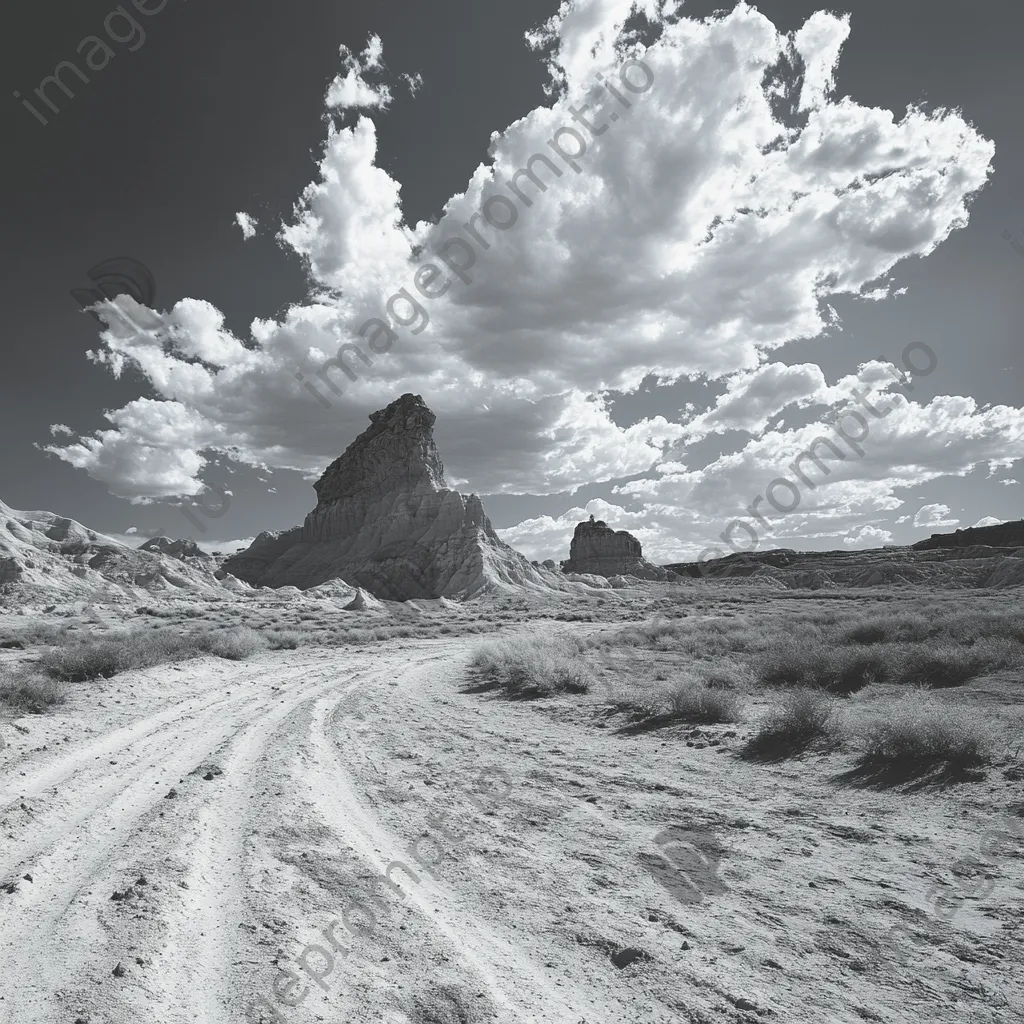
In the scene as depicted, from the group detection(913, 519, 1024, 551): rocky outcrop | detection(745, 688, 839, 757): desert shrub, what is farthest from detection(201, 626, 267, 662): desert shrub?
detection(913, 519, 1024, 551): rocky outcrop

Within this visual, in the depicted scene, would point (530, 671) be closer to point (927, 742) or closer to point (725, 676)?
point (725, 676)

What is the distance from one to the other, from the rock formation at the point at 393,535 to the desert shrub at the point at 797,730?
2195 inches

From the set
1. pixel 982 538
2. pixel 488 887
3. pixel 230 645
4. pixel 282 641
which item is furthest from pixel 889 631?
pixel 982 538

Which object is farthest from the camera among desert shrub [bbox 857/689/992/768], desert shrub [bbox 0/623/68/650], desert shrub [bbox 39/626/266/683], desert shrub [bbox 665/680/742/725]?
desert shrub [bbox 0/623/68/650]

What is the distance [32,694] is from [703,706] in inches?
430

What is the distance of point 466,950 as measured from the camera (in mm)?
3410

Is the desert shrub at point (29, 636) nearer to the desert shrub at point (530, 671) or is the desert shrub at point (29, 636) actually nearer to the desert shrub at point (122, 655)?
the desert shrub at point (122, 655)

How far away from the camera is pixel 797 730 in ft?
25.4

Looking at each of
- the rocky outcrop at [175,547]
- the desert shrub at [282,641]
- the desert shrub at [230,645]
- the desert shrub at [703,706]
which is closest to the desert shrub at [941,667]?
the desert shrub at [703,706]

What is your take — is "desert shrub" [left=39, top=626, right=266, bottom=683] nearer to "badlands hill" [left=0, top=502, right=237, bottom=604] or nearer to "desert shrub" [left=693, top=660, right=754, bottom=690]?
"desert shrub" [left=693, top=660, right=754, bottom=690]

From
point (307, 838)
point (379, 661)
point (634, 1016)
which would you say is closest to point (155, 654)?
point (379, 661)

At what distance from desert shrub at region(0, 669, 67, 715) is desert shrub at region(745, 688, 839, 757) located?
10.9 metres

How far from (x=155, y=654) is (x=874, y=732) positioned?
14988 millimetres

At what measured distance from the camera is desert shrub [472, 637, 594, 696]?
489 inches
